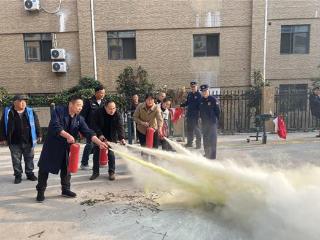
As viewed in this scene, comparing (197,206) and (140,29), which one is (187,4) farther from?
(197,206)

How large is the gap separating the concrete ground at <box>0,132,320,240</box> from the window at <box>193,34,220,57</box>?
12195 mm

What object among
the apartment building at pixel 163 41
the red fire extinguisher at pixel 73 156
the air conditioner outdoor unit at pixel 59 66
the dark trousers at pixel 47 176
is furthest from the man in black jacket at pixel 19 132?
the air conditioner outdoor unit at pixel 59 66

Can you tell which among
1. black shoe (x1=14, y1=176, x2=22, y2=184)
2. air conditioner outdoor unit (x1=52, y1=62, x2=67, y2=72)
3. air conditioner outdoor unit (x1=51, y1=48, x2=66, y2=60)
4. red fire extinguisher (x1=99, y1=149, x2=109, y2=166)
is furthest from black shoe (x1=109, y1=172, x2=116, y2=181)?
air conditioner outdoor unit (x1=51, y1=48, x2=66, y2=60)

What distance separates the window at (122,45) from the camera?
1862 centimetres

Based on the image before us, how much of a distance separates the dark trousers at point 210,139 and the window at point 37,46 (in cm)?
1380

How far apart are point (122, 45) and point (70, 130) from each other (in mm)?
13977

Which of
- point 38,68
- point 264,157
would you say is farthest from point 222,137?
point 38,68

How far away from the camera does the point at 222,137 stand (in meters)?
12.7

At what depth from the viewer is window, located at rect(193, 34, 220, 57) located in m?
18.6

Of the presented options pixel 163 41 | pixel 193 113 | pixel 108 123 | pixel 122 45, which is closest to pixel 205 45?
pixel 163 41

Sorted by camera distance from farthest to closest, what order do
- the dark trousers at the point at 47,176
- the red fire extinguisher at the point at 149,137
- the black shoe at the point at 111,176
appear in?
the red fire extinguisher at the point at 149,137, the black shoe at the point at 111,176, the dark trousers at the point at 47,176

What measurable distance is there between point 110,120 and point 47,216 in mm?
2190

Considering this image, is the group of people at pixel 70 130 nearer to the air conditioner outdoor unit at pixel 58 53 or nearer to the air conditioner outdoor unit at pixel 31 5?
the air conditioner outdoor unit at pixel 58 53

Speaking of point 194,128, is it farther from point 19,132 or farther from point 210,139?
point 19,132
